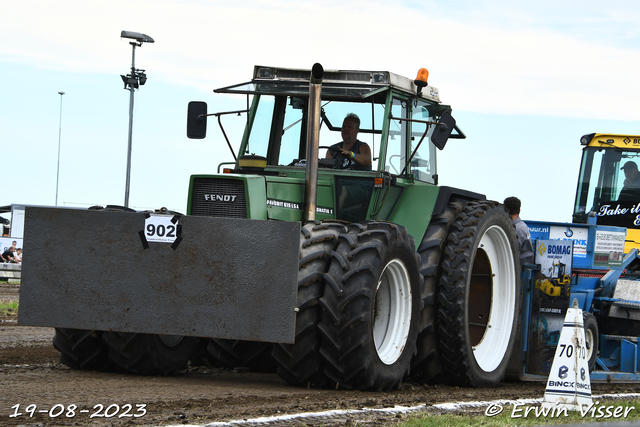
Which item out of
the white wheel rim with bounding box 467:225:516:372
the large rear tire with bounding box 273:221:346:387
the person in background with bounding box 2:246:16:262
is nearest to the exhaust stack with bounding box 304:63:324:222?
the large rear tire with bounding box 273:221:346:387

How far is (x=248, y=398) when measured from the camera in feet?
21.3

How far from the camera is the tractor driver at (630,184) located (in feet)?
51.8

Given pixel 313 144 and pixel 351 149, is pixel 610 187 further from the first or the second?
pixel 313 144

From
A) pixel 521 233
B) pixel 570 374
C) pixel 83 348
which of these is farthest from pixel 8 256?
pixel 570 374

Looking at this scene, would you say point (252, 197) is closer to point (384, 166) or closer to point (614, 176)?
point (384, 166)

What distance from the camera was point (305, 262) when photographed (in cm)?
693

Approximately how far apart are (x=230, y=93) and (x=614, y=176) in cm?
992

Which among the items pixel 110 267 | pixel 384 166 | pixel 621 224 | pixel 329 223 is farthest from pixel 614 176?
pixel 110 267

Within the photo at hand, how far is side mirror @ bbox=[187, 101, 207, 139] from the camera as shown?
855cm

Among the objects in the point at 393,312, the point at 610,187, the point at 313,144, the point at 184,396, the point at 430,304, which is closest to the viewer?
the point at 184,396

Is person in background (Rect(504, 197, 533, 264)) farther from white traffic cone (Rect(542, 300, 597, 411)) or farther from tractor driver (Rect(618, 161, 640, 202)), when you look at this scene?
tractor driver (Rect(618, 161, 640, 202))

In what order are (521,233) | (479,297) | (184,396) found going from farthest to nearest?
(521,233)
(479,297)
(184,396)

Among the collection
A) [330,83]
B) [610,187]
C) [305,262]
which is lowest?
[305,262]

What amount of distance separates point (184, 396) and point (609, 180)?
39.0ft
